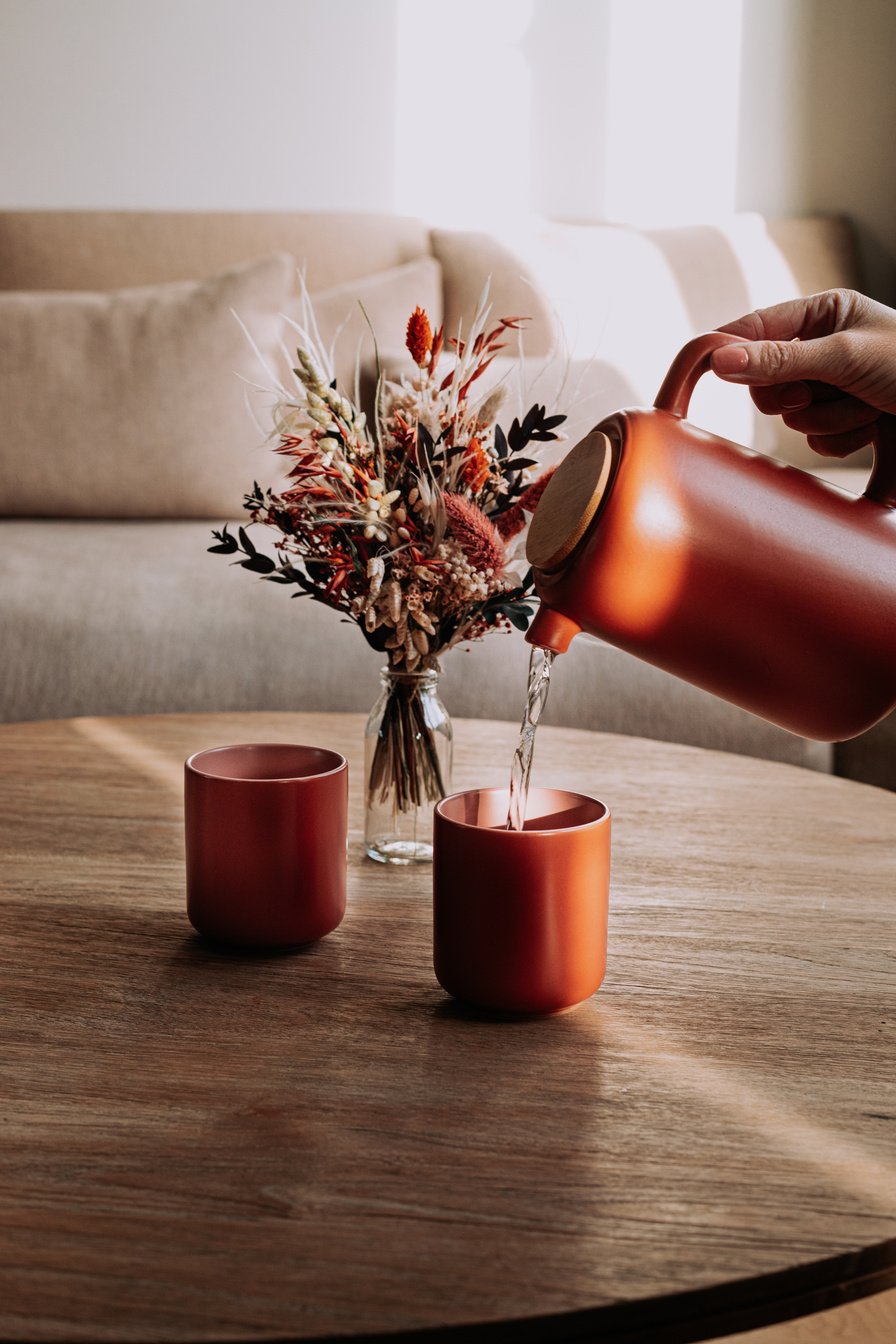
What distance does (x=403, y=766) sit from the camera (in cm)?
91

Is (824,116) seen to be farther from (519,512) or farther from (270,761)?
(270,761)

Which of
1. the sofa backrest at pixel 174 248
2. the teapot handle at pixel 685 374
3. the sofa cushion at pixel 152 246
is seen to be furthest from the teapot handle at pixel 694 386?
the sofa cushion at pixel 152 246

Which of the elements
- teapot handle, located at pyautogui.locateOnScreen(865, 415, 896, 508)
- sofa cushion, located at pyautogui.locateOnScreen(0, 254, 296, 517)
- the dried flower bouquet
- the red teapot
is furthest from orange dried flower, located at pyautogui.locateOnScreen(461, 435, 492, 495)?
sofa cushion, located at pyautogui.locateOnScreen(0, 254, 296, 517)

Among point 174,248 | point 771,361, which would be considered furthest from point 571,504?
point 174,248

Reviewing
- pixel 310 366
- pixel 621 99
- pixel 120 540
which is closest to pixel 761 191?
pixel 621 99

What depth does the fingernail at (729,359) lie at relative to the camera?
27.4 inches

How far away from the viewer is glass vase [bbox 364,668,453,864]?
2.98ft

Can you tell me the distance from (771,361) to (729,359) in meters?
0.04

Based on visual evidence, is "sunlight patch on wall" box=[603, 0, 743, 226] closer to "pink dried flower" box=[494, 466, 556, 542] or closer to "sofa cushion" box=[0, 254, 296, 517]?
"sofa cushion" box=[0, 254, 296, 517]

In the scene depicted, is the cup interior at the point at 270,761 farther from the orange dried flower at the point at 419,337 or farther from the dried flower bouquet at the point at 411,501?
the orange dried flower at the point at 419,337

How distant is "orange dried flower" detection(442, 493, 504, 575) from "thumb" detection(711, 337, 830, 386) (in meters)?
0.16

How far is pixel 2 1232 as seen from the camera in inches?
18.2

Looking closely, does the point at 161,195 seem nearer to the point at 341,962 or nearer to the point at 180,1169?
the point at 341,962

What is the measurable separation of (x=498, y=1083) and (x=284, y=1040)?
112 mm
